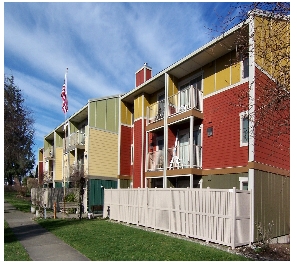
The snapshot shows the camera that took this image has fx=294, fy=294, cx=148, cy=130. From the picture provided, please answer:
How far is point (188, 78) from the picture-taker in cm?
1647

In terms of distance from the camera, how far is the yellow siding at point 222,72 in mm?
13680

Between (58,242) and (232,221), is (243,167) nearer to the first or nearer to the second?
(232,221)

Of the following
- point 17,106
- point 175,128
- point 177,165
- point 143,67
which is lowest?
point 177,165

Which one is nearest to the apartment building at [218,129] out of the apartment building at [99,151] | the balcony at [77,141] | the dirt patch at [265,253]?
the dirt patch at [265,253]

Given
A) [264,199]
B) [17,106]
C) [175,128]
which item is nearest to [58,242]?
[264,199]

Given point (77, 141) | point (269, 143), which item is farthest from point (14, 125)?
point (269, 143)

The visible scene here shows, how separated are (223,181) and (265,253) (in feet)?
14.0

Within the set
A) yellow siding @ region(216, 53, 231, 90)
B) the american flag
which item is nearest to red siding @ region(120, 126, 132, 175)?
the american flag

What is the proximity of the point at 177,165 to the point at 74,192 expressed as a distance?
9.03 metres

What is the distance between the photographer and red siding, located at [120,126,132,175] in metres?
21.1

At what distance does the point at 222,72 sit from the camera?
46.0 ft

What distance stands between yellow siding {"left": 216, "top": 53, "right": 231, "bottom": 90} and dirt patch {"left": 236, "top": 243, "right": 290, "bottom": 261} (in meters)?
7.28

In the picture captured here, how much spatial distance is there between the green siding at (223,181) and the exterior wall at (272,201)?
3.36 ft

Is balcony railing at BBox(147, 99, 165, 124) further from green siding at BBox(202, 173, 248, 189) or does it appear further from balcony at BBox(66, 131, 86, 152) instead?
balcony at BBox(66, 131, 86, 152)
